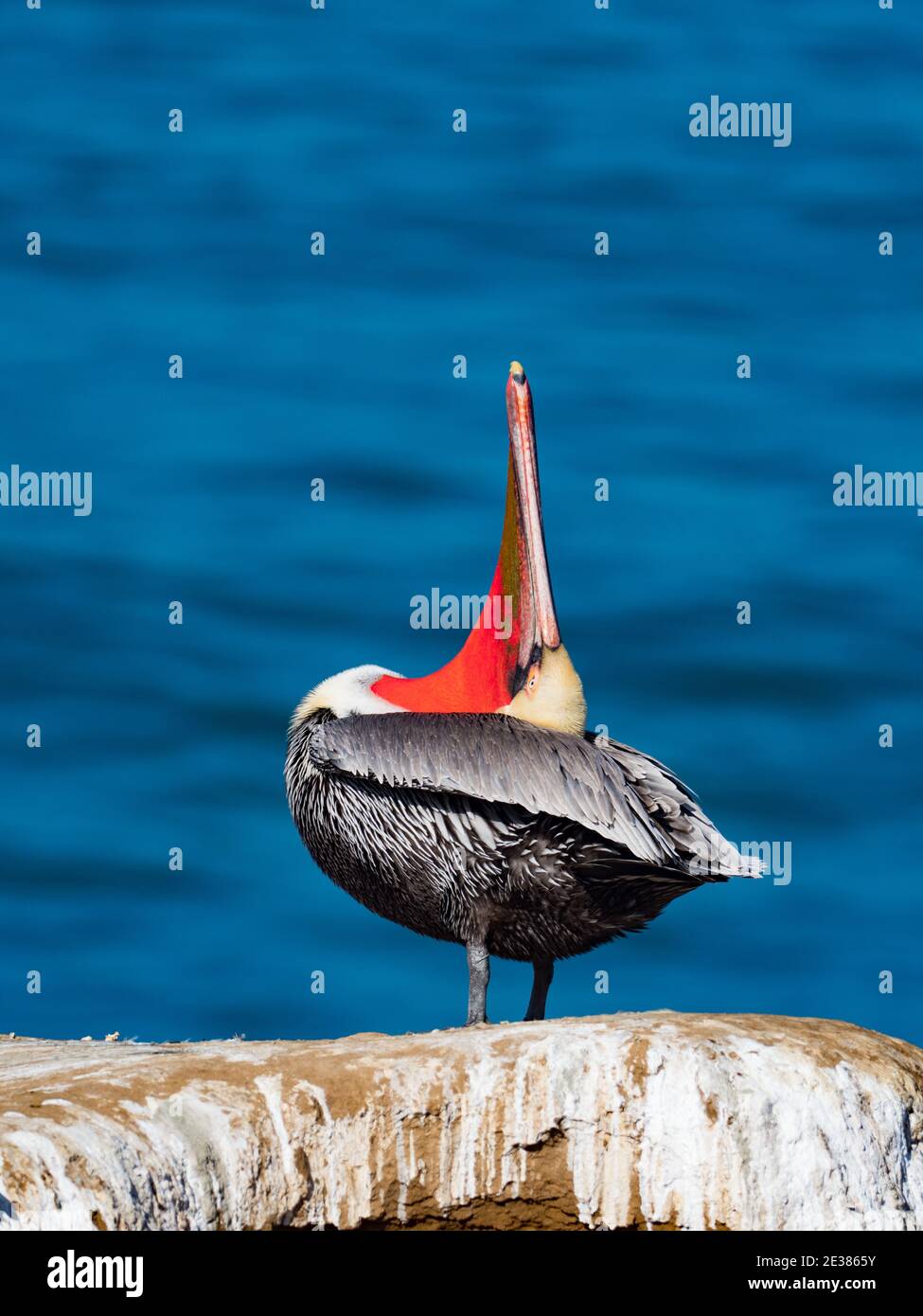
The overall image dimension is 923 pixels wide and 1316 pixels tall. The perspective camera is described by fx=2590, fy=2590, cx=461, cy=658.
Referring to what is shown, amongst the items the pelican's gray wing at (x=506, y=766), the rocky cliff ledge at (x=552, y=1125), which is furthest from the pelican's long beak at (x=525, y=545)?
the rocky cliff ledge at (x=552, y=1125)

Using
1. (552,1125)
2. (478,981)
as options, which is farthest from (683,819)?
(552,1125)

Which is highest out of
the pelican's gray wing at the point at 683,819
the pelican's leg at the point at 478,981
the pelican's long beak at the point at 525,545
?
the pelican's long beak at the point at 525,545

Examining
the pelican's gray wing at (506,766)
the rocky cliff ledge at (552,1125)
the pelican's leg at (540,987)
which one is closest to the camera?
the rocky cliff ledge at (552,1125)

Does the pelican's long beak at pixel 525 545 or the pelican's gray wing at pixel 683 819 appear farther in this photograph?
the pelican's long beak at pixel 525 545

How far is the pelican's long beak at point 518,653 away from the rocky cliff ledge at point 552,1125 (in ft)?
7.24

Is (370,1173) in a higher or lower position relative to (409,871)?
lower

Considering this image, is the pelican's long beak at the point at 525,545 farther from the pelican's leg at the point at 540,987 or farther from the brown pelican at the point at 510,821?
the pelican's leg at the point at 540,987

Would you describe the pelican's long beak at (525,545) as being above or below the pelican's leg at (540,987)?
above

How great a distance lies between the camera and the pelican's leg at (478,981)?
1088cm

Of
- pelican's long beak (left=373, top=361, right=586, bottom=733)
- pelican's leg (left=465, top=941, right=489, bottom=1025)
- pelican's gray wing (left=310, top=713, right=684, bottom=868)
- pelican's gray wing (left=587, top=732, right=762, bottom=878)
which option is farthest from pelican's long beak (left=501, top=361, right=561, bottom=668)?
pelican's leg (left=465, top=941, right=489, bottom=1025)
